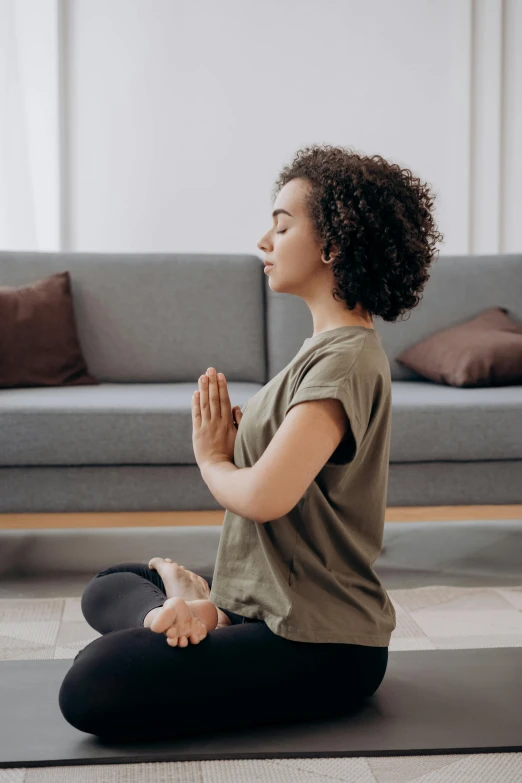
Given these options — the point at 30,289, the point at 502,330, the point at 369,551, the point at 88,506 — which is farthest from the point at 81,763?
the point at 502,330

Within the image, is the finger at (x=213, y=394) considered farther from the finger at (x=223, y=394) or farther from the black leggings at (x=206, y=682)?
the black leggings at (x=206, y=682)

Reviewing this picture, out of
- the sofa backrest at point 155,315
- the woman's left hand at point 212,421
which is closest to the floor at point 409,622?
the woman's left hand at point 212,421

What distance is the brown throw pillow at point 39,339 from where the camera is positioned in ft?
8.80

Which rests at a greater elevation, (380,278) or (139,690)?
(380,278)

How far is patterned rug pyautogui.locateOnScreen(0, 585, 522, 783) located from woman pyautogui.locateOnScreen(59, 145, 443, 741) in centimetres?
8

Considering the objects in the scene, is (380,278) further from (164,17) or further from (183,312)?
(164,17)

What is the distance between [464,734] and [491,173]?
3320mm

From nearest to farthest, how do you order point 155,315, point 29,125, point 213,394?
point 213,394
point 155,315
point 29,125

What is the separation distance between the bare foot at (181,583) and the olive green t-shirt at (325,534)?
18 centimetres

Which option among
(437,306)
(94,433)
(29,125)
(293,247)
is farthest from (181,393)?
(29,125)

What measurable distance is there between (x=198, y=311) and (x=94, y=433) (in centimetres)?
83

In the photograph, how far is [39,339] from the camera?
2730mm

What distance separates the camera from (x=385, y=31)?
408 cm

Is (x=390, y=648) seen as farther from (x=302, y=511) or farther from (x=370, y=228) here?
(x=370, y=228)
